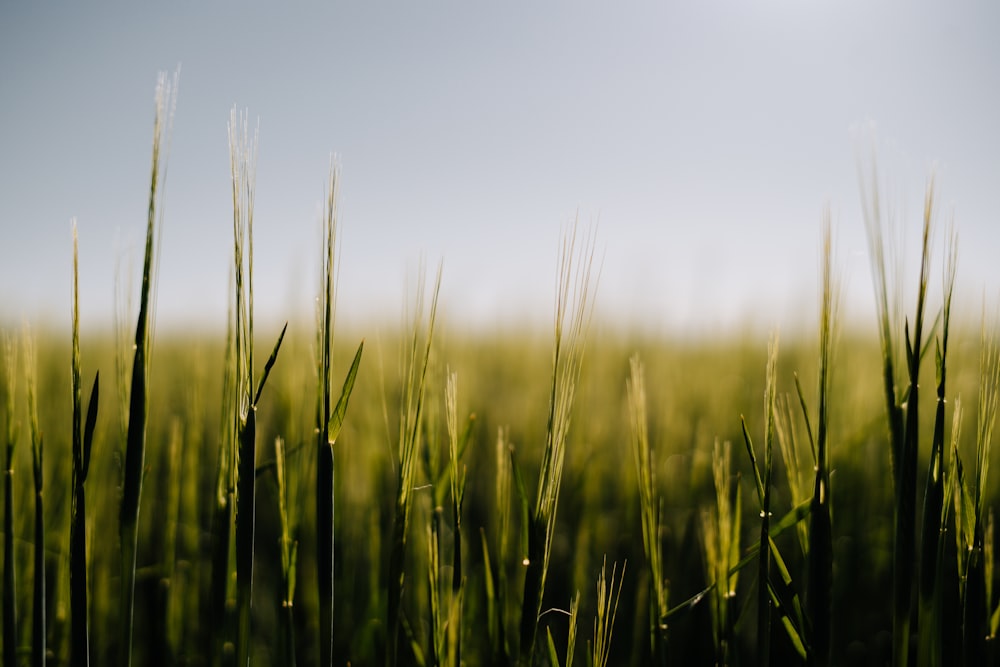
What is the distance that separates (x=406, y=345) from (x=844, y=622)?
1.02m

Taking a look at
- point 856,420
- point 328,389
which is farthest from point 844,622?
point 328,389

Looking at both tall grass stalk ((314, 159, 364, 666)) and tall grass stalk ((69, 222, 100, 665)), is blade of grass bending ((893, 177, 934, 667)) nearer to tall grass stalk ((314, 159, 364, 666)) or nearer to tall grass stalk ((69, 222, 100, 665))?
tall grass stalk ((314, 159, 364, 666))

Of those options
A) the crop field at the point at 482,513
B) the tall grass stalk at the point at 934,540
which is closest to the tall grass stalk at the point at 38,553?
→ the crop field at the point at 482,513

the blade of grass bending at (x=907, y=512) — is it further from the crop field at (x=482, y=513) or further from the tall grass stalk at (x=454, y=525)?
the tall grass stalk at (x=454, y=525)

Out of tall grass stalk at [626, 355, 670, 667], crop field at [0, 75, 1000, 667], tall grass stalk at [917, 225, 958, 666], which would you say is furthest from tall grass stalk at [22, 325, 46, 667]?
tall grass stalk at [917, 225, 958, 666]

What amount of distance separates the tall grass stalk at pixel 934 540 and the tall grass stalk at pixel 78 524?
2.50 feet

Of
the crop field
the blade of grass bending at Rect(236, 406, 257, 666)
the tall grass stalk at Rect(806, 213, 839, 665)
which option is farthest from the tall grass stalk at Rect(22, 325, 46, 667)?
the tall grass stalk at Rect(806, 213, 839, 665)

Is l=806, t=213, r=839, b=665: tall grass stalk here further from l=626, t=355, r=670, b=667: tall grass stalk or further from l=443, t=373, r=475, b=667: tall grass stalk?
l=443, t=373, r=475, b=667: tall grass stalk

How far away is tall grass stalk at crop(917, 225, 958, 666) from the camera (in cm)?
48

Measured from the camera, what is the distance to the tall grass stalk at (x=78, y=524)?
1.58 ft

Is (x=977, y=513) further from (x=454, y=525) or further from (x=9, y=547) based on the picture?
(x=9, y=547)

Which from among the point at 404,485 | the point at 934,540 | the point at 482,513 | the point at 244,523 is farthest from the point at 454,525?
the point at 482,513

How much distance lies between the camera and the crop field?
48 centimetres

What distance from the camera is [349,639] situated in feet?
3.00
